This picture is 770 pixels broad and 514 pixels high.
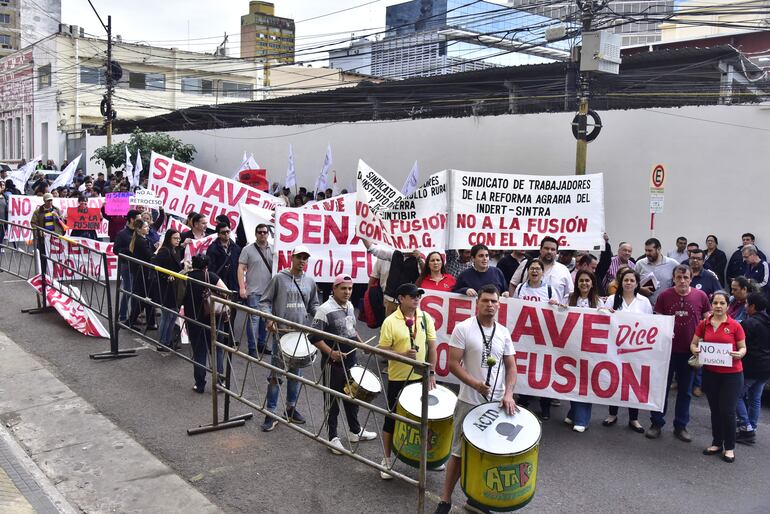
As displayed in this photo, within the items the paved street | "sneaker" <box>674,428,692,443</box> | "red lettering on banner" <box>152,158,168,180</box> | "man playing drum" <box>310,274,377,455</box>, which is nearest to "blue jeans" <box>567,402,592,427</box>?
the paved street

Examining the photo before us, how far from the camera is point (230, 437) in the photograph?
6.79 meters

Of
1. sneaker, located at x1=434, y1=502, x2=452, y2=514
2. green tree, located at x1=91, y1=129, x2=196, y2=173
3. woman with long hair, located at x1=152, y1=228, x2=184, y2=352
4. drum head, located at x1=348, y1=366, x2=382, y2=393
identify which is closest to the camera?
sneaker, located at x1=434, y1=502, x2=452, y2=514

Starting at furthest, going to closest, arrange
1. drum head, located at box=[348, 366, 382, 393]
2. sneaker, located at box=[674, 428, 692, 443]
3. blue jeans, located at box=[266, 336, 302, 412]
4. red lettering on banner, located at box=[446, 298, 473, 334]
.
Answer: red lettering on banner, located at box=[446, 298, 473, 334], sneaker, located at box=[674, 428, 692, 443], blue jeans, located at box=[266, 336, 302, 412], drum head, located at box=[348, 366, 382, 393]

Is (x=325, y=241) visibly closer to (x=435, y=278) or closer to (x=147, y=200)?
(x=435, y=278)

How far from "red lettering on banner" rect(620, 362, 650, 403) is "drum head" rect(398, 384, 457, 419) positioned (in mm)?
2365

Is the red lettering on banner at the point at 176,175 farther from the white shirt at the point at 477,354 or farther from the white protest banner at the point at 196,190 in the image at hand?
the white shirt at the point at 477,354

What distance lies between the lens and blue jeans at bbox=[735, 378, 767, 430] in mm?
7176

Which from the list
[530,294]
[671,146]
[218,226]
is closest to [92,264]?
[218,226]

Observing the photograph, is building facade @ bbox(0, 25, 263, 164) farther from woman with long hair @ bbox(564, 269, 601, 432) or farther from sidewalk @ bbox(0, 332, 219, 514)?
woman with long hair @ bbox(564, 269, 601, 432)

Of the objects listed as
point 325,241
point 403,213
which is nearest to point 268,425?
point 403,213

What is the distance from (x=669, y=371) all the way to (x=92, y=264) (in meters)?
7.40

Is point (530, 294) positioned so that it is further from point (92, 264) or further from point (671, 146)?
point (671, 146)

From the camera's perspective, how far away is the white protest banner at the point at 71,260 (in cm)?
1009

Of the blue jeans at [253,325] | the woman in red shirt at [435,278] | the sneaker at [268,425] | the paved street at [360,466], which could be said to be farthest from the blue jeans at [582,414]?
the blue jeans at [253,325]
